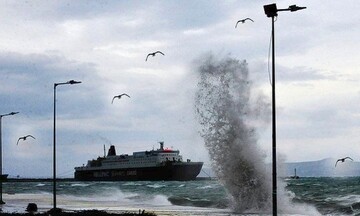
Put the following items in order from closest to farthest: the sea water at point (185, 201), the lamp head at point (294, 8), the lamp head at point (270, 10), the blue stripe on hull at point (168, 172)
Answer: the lamp head at point (294, 8), the lamp head at point (270, 10), the sea water at point (185, 201), the blue stripe on hull at point (168, 172)

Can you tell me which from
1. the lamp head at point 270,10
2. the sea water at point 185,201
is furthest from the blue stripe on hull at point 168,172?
the lamp head at point 270,10

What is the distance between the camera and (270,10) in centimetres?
2320

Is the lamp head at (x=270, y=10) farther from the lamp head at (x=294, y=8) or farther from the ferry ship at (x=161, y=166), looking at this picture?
the ferry ship at (x=161, y=166)

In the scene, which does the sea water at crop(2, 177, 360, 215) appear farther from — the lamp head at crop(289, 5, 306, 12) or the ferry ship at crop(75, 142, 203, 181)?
the ferry ship at crop(75, 142, 203, 181)

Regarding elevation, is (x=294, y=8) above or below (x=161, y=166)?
above

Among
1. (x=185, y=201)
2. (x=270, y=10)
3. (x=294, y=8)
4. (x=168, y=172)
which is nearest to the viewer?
(x=294, y=8)

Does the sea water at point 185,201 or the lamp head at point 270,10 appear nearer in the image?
the lamp head at point 270,10

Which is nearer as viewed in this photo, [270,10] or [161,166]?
[270,10]

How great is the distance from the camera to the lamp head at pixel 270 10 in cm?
2314

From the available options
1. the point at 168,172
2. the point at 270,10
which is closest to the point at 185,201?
the point at 270,10

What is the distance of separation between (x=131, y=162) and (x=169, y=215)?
152085 millimetres

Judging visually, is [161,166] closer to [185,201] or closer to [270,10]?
[185,201]

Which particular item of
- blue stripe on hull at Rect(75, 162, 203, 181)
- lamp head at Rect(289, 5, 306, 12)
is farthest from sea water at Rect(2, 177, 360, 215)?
blue stripe on hull at Rect(75, 162, 203, 181)

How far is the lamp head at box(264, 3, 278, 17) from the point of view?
23.1 metres
